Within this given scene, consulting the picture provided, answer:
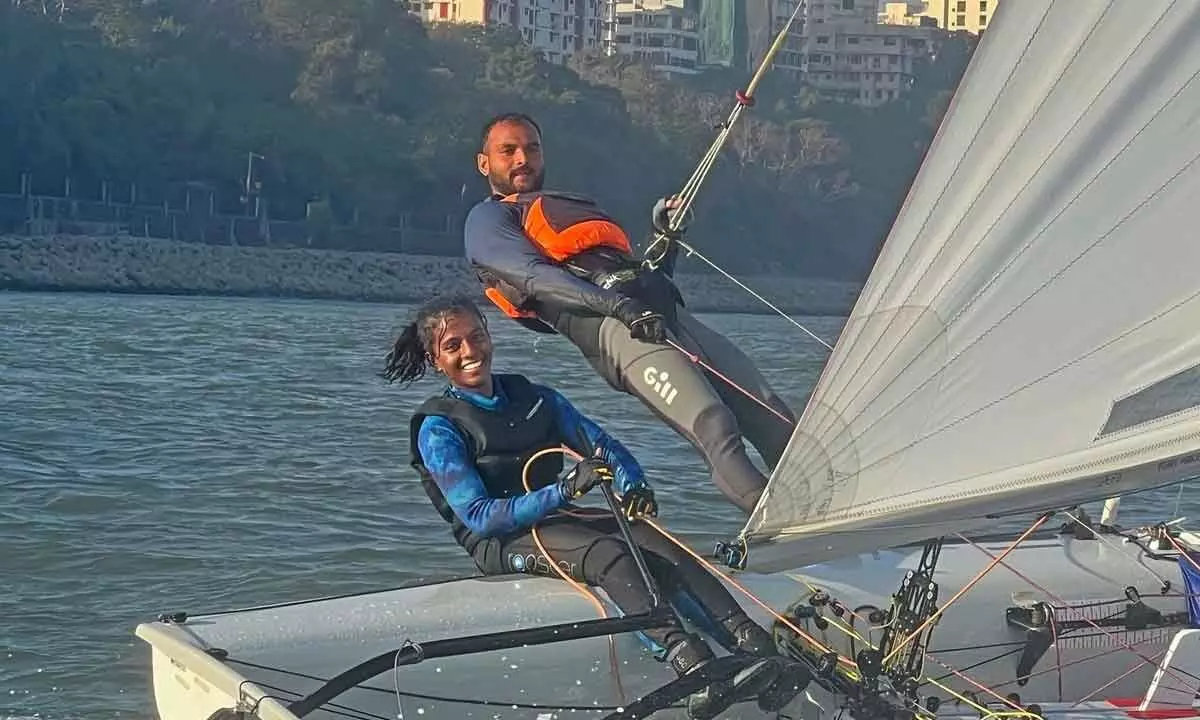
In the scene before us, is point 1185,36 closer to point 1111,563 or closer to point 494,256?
point 494,256

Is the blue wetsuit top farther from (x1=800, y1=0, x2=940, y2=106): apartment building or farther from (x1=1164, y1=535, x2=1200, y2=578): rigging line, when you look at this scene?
(x1=800, y1=0, x2=940, y2=106): apartment building

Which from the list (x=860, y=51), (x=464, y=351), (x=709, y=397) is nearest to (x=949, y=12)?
(x=860, y=51)

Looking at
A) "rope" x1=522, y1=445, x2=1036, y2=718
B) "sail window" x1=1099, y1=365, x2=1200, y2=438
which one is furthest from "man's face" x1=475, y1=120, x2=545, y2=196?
"sail window" x1=1099, y1=365, x2=1200, y2=438

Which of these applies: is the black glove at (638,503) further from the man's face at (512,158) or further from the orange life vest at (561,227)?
the man's face at (512,158)

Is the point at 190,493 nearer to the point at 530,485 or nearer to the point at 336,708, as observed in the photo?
the point at 530,485

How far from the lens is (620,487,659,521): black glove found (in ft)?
10.3

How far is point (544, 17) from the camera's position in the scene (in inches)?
3083

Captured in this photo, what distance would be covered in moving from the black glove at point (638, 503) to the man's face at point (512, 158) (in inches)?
33.9

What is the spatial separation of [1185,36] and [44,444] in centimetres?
767

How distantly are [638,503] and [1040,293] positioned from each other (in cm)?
95

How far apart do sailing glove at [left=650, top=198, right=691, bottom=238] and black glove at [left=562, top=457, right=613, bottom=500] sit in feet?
2.64

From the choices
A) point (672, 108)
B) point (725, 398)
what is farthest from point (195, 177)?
point (725, 398)

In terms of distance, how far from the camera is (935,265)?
2.49 m

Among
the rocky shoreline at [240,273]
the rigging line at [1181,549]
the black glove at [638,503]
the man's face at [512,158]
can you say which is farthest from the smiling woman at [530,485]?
the rocky shoreline at [240,273]
